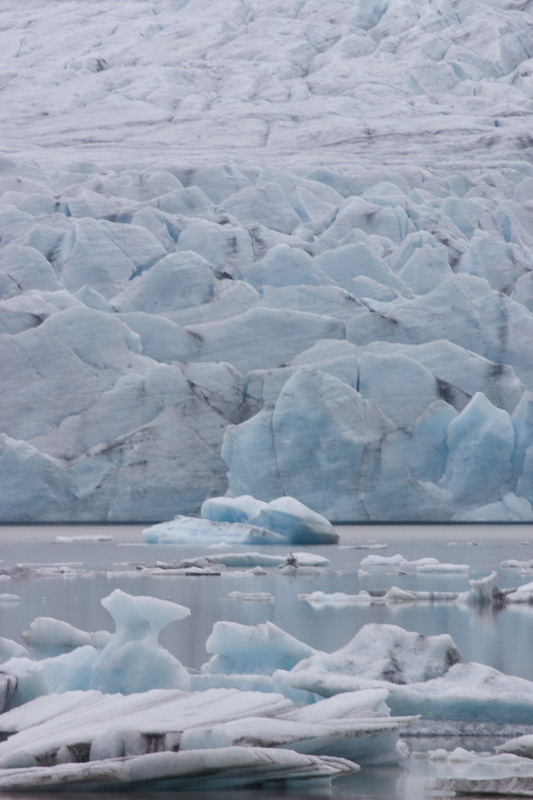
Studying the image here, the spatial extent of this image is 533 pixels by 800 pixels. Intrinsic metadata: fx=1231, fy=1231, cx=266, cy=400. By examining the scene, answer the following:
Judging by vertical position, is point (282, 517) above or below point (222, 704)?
below

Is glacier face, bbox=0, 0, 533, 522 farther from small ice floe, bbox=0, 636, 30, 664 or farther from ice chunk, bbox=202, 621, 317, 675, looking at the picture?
ice chunk, bbox=202, 621, 317, 675

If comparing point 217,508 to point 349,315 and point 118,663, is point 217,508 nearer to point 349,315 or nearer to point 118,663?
point 349,315

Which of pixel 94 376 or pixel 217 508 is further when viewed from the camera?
pixel 94 376

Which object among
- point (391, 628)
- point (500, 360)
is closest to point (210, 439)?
point (500, 360)

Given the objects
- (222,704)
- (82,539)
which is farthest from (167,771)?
(82,539)

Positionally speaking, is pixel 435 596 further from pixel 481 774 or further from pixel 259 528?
pixel 481 774

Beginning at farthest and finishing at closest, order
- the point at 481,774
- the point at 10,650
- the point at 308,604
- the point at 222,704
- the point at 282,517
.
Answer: the point at 282,517 → the point at 308,604 → the point at 10,650 → the point at 222,704 → the point at 481,774
